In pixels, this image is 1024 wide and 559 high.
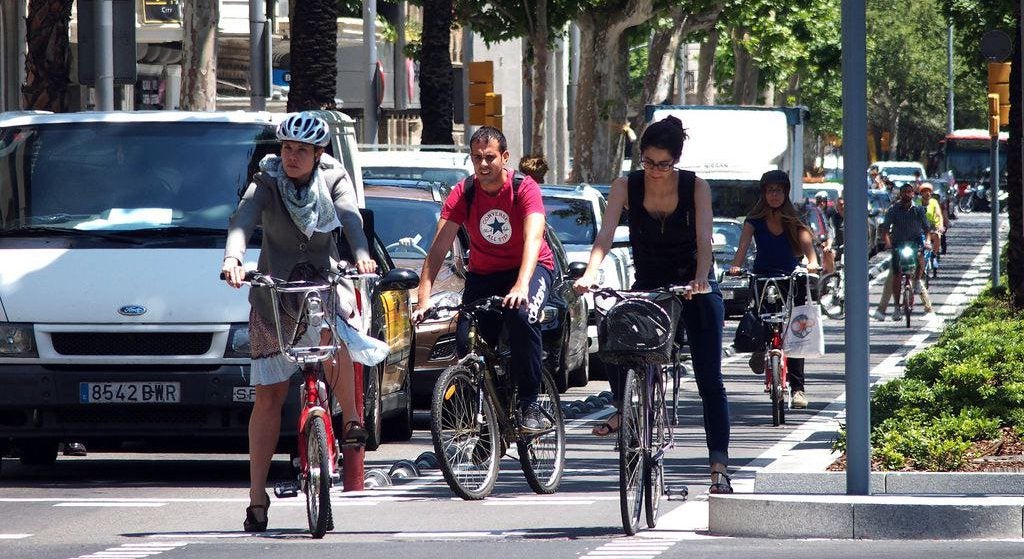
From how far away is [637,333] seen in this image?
28.7ft

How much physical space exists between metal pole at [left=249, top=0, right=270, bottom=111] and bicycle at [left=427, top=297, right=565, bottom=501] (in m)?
12.3

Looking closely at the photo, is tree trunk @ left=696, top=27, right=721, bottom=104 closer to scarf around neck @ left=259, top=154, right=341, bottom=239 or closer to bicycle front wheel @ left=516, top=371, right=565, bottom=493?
bicycle front wheel @ left=516, top=371, right=565, bottom=493

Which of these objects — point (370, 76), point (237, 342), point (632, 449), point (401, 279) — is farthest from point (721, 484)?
point (370, 76)

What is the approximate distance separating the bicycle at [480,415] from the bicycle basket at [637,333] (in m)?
1.16

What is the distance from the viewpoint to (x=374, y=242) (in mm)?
12250

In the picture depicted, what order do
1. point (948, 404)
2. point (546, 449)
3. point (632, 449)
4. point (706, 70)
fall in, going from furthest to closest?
point (706, 70) → point (948, 404) → point (546, 449) → point (632, 449)

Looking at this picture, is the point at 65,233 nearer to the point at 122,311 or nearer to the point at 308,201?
the point at 122,311

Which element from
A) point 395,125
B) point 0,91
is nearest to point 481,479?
point 0,91

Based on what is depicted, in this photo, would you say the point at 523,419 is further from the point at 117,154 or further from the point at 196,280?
the point at 117,154

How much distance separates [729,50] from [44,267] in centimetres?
5356

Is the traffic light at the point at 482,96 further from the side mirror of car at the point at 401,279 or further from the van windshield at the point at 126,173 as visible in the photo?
the side mirror of car at the point at 401,279

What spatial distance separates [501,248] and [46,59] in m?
11.3

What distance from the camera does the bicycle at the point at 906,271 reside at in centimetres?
2719

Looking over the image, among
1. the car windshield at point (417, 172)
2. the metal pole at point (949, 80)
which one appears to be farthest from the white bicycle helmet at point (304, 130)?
the metal pole at point (949, 80)
